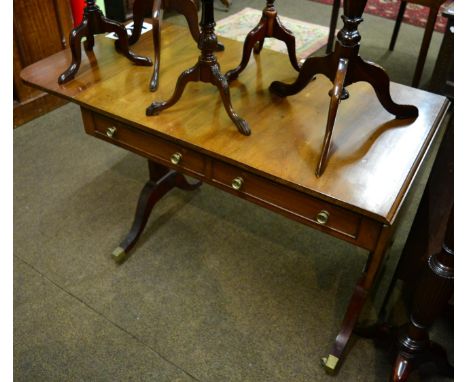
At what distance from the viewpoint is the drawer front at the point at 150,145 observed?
4.02 ft

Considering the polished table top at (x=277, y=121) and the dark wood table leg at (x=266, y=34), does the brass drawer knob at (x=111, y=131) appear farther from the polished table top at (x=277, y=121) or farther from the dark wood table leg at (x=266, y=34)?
the dark wood table leg at (x=266, y=34)

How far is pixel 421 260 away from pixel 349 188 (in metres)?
0.51

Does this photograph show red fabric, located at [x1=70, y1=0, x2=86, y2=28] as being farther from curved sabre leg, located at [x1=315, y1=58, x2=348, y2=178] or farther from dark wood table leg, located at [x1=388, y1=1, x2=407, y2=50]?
dark wood table leg, located at [x1=388, y1=1, x2=407, y2=50]

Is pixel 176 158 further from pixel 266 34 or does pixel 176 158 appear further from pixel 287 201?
pixel 266 34

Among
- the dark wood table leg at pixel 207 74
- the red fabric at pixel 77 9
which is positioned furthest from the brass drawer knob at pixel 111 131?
the red fabric at pixel 77 9

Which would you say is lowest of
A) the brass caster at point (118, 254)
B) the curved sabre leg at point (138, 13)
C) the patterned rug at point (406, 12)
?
the brass caster at point (118, 254)

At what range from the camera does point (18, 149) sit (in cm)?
226

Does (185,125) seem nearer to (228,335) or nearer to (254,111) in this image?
(254,111)

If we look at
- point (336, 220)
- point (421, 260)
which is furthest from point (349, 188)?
point (421, 260)

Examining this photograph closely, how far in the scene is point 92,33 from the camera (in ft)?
4.69

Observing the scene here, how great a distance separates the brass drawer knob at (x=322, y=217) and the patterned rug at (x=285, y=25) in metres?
2.34

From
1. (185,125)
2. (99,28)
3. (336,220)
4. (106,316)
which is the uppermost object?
→ (99,28)

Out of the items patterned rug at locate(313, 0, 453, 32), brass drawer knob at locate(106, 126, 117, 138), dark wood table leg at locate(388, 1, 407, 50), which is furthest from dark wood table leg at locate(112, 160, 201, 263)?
patterned rug at locate(313, 0, 453, 32)

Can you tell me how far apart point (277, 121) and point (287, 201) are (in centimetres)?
24
